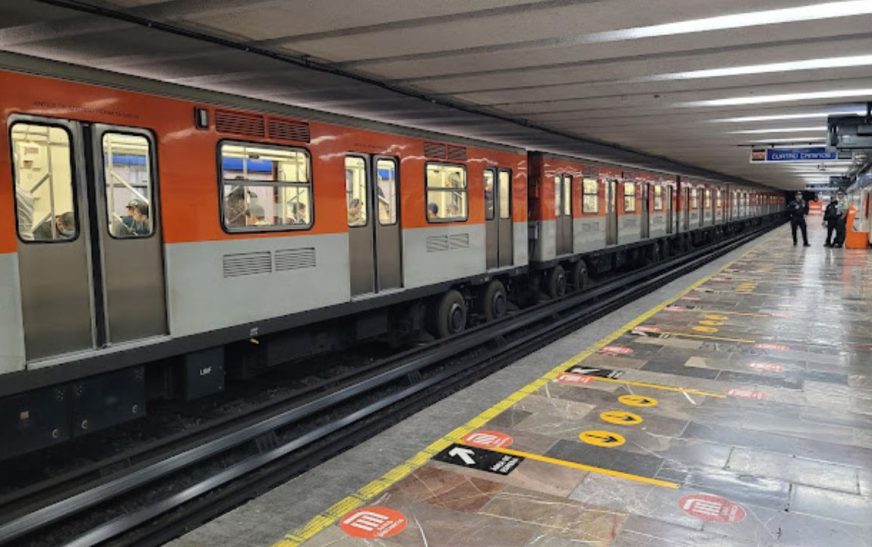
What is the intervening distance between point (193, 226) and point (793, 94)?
293 inches

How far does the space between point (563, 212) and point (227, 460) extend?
989cm

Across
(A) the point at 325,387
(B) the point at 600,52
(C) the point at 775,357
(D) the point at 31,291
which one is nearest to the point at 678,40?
(B) the point at 600,52

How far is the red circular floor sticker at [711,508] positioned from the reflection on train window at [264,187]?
4.24m

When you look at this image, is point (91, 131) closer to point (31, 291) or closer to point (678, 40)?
point (31, 291)

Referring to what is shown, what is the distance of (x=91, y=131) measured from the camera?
4.79 metres

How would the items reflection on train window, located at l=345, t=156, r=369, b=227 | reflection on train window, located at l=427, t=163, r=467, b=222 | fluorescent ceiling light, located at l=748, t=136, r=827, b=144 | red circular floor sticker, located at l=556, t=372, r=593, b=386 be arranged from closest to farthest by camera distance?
red circular floor sticker, located at l=556, t=372, r=593, b=386 < reflection on train window, located at l=345, t=156, r=369, b=227 < reflection on train window, located at l=427, t=163, r=467, b=222 < fluorescent ceiling light, located at l=748, t=136, r=827, b=144

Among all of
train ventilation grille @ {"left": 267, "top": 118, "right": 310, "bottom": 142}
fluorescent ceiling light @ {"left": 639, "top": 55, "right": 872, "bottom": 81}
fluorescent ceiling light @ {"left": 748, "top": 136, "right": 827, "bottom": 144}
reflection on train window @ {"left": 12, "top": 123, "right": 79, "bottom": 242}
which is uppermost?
fluorescent ceiling light @ {"left": 748, "top": 136, "right": 827, "bottom": 144}

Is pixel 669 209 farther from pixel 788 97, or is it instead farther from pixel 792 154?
pixel 788 97

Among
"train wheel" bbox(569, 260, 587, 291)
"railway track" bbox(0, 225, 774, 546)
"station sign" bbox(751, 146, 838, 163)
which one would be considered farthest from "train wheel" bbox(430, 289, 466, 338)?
"station sign" bbox(751, 146, 838, 163)

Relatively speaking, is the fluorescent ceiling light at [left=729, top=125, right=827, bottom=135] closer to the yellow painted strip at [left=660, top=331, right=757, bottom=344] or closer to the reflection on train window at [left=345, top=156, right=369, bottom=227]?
the yellow painted strip at [left=660, top=331, right=757, bottom=344]

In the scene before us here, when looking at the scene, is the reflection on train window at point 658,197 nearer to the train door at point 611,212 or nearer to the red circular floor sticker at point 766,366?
the train door at point 611,212

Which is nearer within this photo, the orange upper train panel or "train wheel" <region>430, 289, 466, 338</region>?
the orange upper train panel

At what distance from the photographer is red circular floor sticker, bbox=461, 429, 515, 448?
5003 mm

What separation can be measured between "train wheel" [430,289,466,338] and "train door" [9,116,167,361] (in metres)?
4.68
